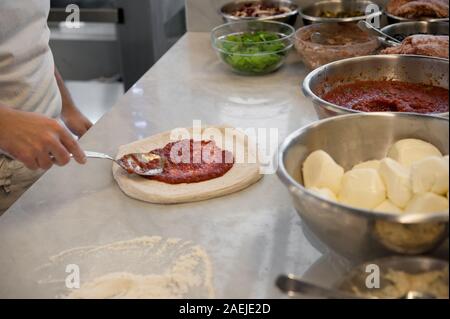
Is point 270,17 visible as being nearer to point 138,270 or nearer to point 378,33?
point 378,33

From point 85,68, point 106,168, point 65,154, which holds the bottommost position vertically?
point 85,68

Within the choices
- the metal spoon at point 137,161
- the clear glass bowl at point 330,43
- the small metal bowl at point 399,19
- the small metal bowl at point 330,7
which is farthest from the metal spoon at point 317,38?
the metal spoon at point 137,161

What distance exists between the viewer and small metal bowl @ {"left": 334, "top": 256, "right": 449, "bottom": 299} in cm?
93

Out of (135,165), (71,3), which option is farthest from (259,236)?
(71,3)

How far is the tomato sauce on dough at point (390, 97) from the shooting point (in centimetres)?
151

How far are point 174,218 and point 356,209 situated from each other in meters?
0.48

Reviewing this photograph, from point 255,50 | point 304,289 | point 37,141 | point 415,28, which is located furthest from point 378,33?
point 304,289

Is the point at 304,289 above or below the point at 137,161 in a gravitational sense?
above

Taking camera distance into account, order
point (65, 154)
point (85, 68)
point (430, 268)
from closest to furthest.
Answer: point (430, 268) → point (65, 154) → point (85, 68)

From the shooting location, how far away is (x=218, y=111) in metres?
1.84

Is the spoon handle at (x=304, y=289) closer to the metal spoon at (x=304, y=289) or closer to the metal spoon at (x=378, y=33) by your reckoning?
the metal spoon at (x=304, y=289)

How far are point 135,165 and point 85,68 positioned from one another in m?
1.80

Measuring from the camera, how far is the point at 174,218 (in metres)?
1.33

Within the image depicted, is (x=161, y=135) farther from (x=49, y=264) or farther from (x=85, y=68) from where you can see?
(x=85, y=68)
